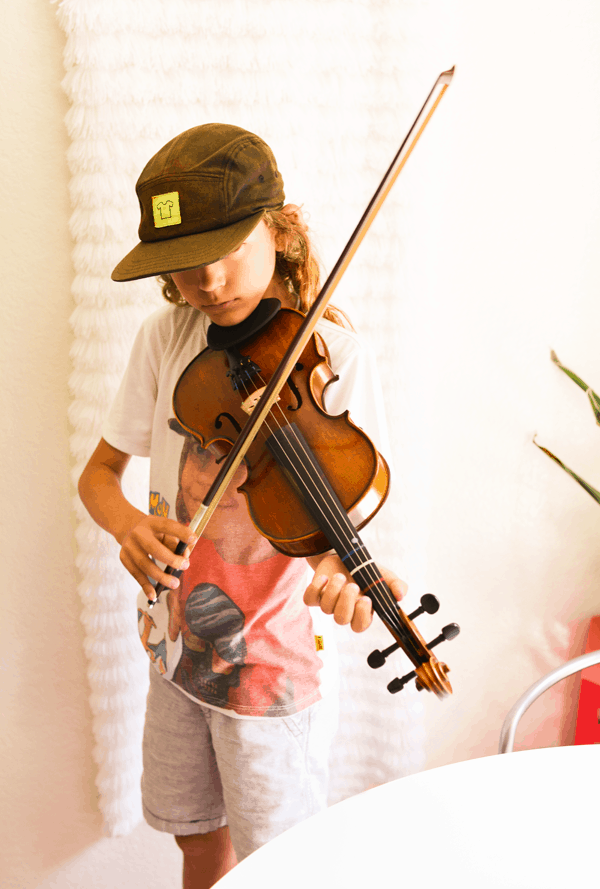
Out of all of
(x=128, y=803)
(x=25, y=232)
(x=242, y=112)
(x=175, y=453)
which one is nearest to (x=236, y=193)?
(x=175, y=453)

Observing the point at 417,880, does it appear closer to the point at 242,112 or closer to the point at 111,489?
the point at 111,489

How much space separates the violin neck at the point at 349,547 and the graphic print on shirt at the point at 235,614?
154 mm

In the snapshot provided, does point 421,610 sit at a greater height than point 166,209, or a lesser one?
lesser

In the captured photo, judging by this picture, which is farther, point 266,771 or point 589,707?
point 589,707

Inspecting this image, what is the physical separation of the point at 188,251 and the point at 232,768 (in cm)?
61

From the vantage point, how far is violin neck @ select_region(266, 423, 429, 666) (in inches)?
22.7

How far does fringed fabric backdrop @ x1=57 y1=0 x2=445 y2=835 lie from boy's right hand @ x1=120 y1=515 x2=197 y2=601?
39 centimetres

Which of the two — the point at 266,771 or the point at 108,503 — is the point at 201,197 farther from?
the point at 266,771

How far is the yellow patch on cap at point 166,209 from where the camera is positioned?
22.9 inches

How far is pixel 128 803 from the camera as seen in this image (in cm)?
113

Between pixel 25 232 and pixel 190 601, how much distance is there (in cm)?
66

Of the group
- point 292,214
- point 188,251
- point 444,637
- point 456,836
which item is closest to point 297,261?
point 292,214

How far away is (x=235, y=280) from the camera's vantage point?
617mm

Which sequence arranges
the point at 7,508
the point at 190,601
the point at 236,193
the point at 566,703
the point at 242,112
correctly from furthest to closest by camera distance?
the point at 566,703
the point at 7,508
the point at 242,112
the point at 190,601
the point at 236,193
